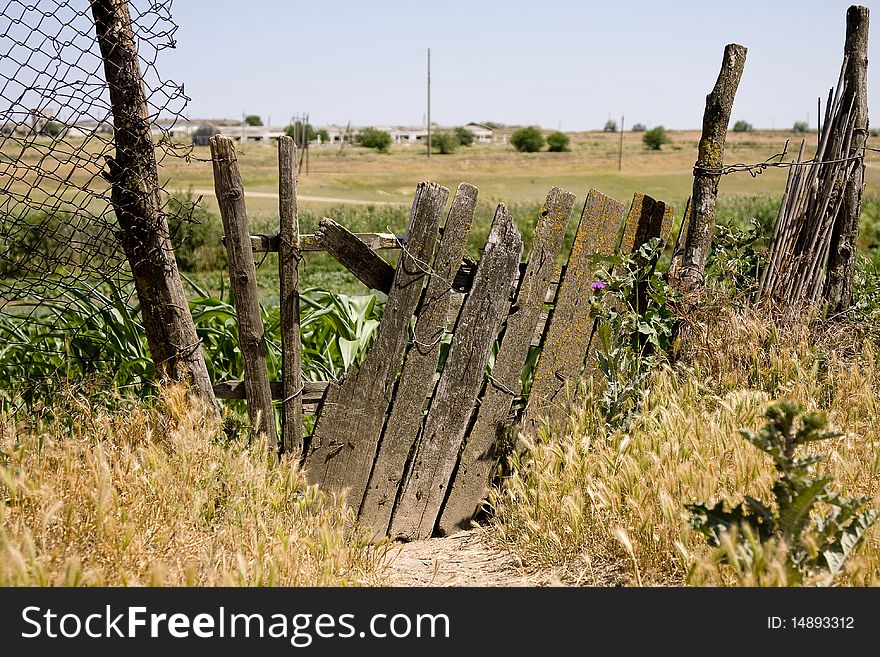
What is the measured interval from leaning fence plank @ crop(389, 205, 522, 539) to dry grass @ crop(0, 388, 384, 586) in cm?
64

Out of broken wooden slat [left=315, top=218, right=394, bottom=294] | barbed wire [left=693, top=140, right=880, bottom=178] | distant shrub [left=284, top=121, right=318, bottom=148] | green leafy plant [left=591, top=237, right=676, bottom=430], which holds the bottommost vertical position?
green leafy plant [left=591, top=237, right=676, bottom=430]

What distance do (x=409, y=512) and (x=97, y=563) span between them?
1979 mm

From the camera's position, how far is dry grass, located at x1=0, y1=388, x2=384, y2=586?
2.63m

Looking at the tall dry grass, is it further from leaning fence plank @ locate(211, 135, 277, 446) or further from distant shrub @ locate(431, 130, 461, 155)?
distant shrub @ locate(431, 130, 461, 155)

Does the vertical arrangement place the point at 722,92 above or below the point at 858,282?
above

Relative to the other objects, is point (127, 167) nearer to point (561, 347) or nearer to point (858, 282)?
point (561, 347)

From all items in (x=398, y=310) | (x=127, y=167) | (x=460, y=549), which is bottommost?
(x=460, y=549)

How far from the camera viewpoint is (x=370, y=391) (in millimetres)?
4168

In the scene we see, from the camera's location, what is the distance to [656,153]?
200 ft

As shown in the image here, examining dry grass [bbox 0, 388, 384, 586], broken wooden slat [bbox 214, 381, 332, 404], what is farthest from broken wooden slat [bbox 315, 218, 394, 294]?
dry grass [bbox 0, 388, 384, 586]

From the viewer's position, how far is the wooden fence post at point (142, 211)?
3.59 m

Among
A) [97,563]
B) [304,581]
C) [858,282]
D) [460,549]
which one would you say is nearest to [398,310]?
[460,549]
